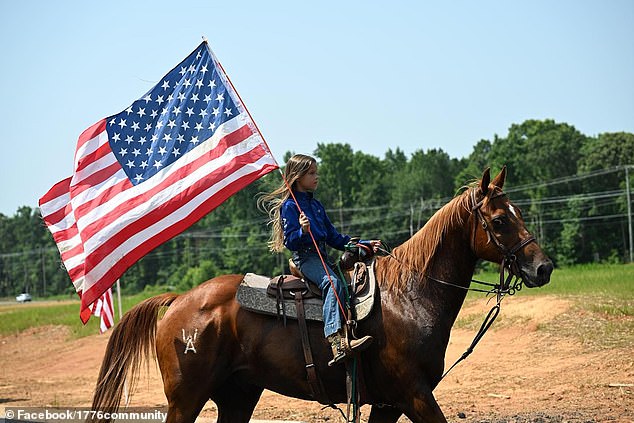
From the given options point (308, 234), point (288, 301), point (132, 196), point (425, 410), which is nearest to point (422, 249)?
point (308, 234)

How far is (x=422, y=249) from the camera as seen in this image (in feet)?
22.2

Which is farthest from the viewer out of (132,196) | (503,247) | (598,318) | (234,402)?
(598,318)

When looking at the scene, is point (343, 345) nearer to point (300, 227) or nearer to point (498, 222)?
point (300, 227)

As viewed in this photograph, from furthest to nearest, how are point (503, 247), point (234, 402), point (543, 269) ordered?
point (234, 402)
point (503, 247)
point (543, 269)

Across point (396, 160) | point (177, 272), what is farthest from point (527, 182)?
point (177, 272)

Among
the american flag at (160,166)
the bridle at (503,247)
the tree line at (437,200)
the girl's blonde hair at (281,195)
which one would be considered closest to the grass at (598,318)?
the bridle at (503,247)

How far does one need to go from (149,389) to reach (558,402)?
9.44m

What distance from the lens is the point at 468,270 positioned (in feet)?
22.0

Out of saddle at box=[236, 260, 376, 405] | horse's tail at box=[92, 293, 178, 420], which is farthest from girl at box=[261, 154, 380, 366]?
horse's tail at box=[92, 293, 178, 420]

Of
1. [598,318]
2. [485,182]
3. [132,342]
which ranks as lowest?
[598,318]

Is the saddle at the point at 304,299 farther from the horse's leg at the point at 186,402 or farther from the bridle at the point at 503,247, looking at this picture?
the bridle at the point at 503,247

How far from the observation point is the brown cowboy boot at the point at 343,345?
6.32 meters

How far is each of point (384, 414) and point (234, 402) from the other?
60.7 inches

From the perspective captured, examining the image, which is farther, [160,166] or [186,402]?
[160,166]
